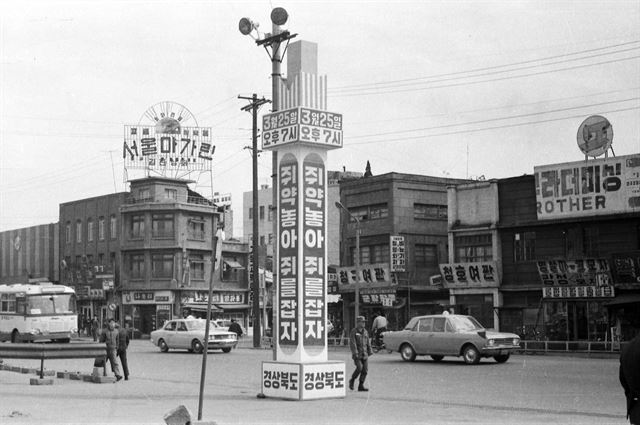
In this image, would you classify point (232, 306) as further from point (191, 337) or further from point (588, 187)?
point (588, 187)

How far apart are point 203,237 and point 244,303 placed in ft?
23.1

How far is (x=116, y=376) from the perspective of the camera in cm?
2353

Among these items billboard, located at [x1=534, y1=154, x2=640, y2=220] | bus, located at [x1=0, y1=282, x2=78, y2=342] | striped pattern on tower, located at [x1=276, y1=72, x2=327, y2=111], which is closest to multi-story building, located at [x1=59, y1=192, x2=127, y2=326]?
bus, located at [x1=0, y1=282, x2=78, y2=342]

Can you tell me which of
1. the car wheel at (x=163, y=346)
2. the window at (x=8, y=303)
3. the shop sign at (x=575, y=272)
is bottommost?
the car wheel at (x=163, y=346)

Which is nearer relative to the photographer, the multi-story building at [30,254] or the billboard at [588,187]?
the billboard at [588,187]

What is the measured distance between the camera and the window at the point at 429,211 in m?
54.2

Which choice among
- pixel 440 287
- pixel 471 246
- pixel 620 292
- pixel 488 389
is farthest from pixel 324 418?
pixel 440 287

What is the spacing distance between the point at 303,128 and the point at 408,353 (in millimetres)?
16060

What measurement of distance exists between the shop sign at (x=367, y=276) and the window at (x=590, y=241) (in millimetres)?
13458

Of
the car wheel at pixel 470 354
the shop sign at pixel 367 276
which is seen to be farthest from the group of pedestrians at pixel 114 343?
the shop sign at pixel 367 276

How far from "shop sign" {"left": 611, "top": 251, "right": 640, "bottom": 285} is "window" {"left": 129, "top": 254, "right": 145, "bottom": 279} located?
43073mm

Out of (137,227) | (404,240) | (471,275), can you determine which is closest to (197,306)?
(137,227)

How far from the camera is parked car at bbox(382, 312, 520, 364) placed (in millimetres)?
30484

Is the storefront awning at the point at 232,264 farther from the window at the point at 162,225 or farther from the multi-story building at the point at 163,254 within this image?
the window at the point at 162,225
